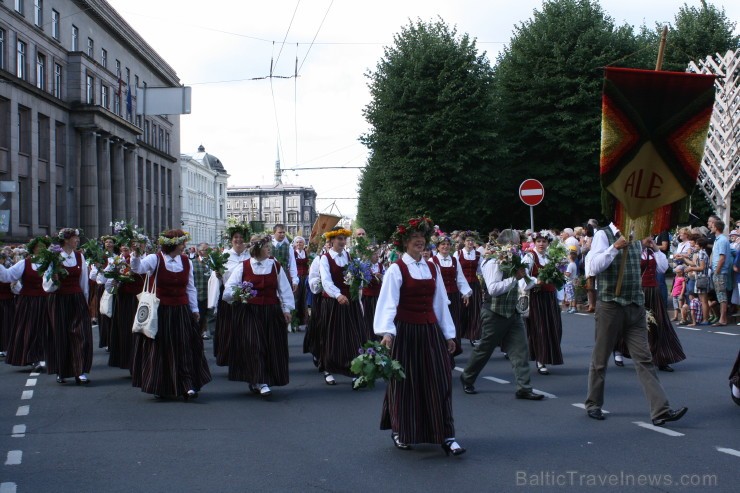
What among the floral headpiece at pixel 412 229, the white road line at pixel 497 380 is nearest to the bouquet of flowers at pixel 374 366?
the floral headpiece at pixel 412 229

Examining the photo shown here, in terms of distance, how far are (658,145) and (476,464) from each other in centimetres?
328

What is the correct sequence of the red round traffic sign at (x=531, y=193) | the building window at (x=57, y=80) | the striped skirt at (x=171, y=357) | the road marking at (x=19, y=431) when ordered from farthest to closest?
the building window at (x=57, y=80) < the red round traffic sign at (x=531, y=193) < the striped skirt at (x=171, y=357) < the road marking at (x=19, y=431)

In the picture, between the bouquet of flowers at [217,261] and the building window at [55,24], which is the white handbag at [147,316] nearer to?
the bouquet of flowers at [217,261]

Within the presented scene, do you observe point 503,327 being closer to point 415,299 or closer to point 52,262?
point 415,299

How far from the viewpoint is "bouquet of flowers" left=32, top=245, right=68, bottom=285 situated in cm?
1127

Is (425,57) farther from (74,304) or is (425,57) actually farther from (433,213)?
(74,304)

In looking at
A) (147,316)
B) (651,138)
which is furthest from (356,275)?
(651,138)

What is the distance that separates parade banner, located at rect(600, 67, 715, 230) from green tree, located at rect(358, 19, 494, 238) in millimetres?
25564

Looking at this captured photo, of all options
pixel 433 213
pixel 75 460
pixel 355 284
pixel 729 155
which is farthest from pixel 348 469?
pixel 433 213

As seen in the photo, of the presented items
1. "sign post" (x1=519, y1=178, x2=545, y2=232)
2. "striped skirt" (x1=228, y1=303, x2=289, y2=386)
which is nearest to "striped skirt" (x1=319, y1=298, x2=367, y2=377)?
"striped skirt" (x1=228, y1=303, x2=289, y2=386)

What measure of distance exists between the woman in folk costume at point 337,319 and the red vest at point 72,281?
3338 mm

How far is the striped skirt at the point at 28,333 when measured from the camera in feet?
39.4

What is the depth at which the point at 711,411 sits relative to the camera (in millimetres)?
8500

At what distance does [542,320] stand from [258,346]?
13.2 feet
